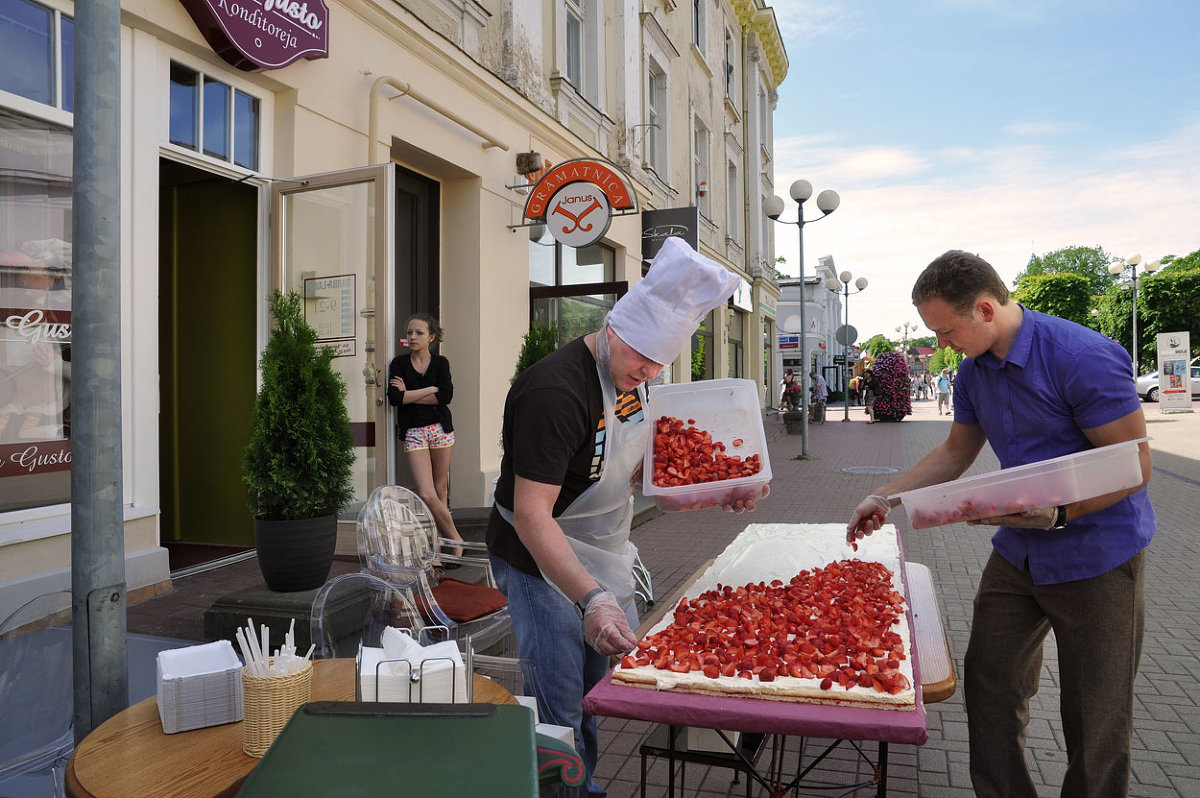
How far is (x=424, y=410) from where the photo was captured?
6609mm

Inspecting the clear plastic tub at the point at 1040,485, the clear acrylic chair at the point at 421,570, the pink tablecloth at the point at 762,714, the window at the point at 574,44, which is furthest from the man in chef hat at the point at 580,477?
the window at the point at 574,44

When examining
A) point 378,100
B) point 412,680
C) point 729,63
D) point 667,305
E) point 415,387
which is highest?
point 729,63

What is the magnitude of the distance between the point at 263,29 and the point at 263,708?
18.5 feet

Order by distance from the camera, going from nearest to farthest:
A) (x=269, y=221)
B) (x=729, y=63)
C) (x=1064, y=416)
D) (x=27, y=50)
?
(x=1064, y=416)
(x=27, y=50)
(x=269, y=221)
(x=729, y=63)

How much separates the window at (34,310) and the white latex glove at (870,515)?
4.33 meters

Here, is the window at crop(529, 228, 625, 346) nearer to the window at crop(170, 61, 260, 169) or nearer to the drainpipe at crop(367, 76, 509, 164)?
the drainpipe at crop(367, 76, 509, 164)

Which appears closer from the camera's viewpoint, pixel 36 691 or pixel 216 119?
pixel 36 691

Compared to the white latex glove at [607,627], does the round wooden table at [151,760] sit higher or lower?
lower

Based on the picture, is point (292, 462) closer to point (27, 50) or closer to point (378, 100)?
point (27, 50)

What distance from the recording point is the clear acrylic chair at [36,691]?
224 centimetres

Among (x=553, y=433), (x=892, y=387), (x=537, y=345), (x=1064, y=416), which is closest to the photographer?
(x=553, y=433)

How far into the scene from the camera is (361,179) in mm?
6242

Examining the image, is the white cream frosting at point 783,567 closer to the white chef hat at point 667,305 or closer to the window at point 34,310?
the white chef hat at point 667,305

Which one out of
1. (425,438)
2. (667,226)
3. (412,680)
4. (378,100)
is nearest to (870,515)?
(412,680)
